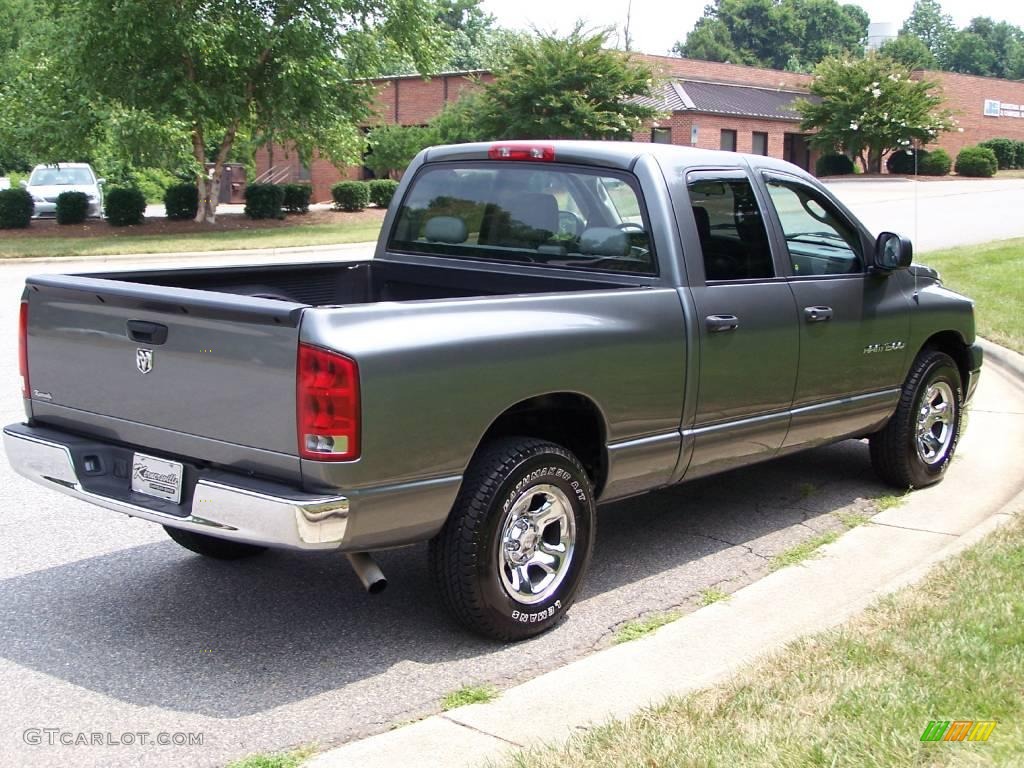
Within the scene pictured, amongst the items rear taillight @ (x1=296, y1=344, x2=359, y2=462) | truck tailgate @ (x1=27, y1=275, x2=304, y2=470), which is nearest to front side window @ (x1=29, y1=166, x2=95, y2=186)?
truck tailgate @ (x1=27, y1=275, x2=304, y2=470)

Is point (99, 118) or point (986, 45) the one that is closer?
point (99, 118)

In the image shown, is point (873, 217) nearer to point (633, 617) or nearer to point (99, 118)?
point (99, 118)

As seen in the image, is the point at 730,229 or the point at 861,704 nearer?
the point at 861,704

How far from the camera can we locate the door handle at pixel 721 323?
543 cm

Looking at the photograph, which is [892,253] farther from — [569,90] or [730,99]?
[730,99]

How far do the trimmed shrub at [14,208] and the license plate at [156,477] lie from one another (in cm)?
2485

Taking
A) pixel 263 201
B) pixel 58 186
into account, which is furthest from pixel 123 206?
pixel 58 186

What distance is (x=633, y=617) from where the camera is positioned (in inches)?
202

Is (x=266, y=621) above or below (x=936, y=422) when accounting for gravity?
below

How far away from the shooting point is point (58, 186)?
3222 cm

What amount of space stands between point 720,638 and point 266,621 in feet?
6.18

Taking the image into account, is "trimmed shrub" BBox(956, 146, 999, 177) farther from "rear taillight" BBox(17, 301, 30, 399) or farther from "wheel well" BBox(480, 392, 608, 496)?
"rear taillight" BBox(17, 301, 30, 399)

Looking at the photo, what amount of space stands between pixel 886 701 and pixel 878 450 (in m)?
3.39

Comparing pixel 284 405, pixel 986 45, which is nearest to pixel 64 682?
pixel 284 405
